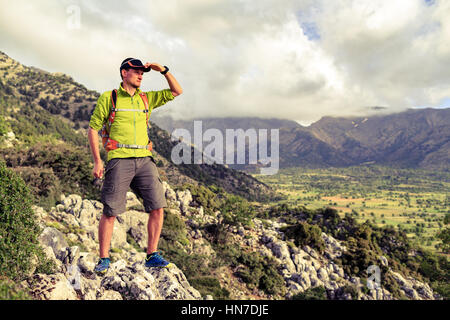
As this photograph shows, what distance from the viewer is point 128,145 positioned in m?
4.50

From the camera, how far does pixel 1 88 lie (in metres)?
83.0

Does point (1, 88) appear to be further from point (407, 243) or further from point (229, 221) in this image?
point (407, 243)

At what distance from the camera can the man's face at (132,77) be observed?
179 inches

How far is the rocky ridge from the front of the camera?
546 cm

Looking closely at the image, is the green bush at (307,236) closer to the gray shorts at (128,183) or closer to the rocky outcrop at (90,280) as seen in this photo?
the rocky outcrop at (90,280)

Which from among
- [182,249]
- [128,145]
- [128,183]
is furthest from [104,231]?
[182,249]

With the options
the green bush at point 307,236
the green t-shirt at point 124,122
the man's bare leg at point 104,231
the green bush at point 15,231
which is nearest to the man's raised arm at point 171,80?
the green t-shirt at point 124,122

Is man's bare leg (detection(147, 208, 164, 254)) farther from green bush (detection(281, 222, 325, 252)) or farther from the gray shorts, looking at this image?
green bush (detection(281, 222, 325, 252))

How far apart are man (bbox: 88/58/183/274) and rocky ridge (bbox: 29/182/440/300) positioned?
1.13 metres

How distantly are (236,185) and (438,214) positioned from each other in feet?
340

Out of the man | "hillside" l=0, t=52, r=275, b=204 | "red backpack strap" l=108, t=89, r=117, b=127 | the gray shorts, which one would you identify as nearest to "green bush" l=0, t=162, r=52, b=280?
the man

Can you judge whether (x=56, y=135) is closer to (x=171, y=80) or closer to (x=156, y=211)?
(x=156, y=211)

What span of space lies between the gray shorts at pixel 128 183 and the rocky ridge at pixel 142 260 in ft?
4.95
